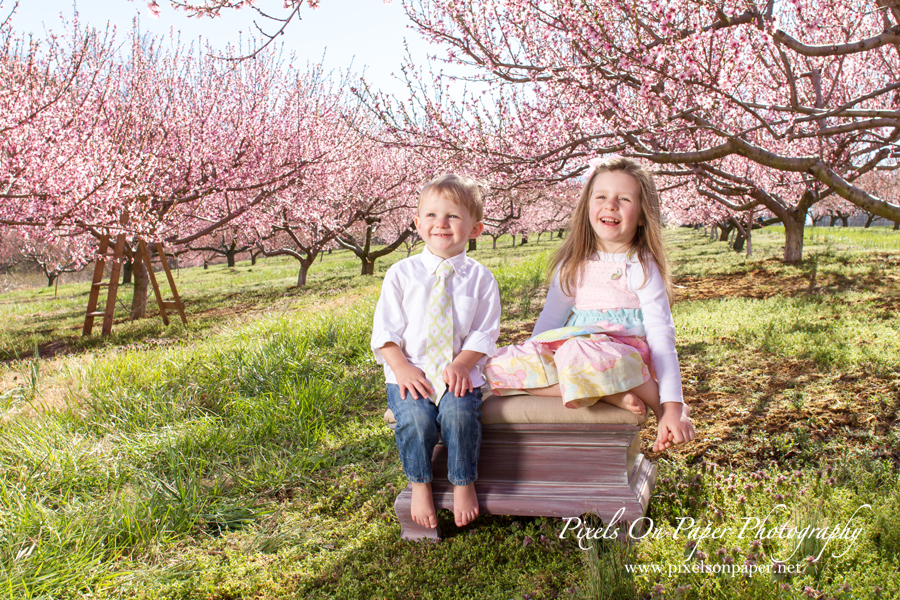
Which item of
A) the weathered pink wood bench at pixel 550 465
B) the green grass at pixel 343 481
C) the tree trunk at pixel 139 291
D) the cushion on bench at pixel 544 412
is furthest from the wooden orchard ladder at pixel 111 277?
the cushion on bench at pixel 544 412

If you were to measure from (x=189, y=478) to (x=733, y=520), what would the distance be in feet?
9.07

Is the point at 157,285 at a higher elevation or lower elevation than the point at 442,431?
higher

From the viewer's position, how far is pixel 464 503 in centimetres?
246

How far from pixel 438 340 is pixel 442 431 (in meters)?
0.38

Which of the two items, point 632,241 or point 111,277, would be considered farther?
point 111,277

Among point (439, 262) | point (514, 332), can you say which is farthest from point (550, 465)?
point (514, 332)

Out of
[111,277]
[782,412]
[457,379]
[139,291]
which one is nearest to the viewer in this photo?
[457,379]

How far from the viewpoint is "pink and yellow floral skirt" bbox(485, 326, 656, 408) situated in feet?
7.24

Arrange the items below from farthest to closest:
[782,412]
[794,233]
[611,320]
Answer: [794,233] < [782,412] < [611,320]

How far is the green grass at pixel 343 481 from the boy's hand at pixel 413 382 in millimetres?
718

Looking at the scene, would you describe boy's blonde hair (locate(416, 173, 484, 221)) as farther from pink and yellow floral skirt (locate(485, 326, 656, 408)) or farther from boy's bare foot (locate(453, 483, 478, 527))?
boy's bare foot (locate(453, 483, 478, 527))

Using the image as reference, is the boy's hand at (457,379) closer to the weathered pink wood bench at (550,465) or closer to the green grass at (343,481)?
the weathered pink wood bench at (550,465)

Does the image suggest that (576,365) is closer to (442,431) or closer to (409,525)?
(442,431)

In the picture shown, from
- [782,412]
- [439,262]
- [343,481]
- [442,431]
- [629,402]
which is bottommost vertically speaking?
[343,481]
